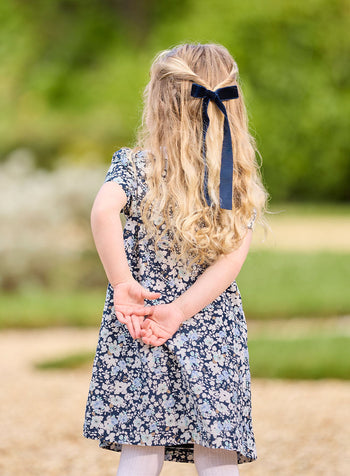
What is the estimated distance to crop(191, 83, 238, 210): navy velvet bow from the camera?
2.07 m

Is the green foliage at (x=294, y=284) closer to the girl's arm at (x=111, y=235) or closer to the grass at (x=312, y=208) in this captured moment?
the girl's arm at (x=111, y=235)

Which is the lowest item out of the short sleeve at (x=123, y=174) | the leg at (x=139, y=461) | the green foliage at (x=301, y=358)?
the leg at (x=139, y=461)

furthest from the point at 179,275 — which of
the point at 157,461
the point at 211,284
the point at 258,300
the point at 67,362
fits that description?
the point at 258,300

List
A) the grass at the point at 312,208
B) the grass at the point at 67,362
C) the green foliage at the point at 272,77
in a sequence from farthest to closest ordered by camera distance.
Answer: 1. the green foliage at the point at 272,77
2. the grass at the point at 312,208
3. the grass at the point at 67,362

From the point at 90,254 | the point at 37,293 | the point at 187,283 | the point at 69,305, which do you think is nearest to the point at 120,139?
the point at 90,254

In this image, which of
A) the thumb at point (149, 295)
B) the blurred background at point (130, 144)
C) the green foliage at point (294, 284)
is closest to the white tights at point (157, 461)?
the thumb at point (149, 295)

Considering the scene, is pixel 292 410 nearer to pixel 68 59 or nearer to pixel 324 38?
pixel 324 38

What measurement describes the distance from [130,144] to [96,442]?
150cm

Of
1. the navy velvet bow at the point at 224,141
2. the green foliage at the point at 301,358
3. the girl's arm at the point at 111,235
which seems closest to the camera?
the girl's arm at the point at 111,235

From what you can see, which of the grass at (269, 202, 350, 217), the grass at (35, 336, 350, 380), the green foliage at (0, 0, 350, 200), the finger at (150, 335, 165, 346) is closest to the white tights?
the finger at (150, 335, 165, 346)

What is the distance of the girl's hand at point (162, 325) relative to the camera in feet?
6.53

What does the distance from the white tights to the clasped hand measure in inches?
12.7

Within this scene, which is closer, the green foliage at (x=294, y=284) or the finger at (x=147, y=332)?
the finger at (x=147, y=332)

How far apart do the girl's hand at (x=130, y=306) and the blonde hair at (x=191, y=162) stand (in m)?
0.17
